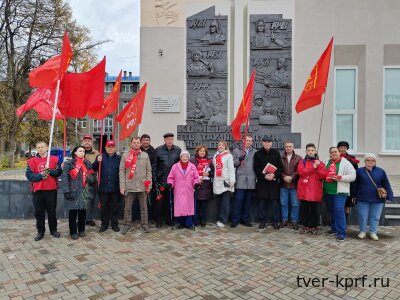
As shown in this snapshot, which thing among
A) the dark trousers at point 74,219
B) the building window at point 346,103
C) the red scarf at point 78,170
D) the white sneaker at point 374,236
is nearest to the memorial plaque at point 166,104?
the red scarf at point 78,170

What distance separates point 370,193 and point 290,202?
4.64 feet

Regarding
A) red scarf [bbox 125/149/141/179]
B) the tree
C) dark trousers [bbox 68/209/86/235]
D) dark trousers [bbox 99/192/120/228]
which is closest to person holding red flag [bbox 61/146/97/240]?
dark trousers [bbox 68/209/86/235]

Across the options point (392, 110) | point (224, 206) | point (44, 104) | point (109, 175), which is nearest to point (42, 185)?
point (109, 175)

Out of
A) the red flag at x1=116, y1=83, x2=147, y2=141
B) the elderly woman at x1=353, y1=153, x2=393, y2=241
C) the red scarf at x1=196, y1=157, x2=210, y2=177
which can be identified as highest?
the red flag at x1=116, y1=83, x2=147, y2=141

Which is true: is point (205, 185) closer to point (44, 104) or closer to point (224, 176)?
point (224, 176)

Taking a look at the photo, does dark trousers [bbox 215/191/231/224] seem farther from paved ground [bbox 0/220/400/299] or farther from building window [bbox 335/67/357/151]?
building window [bbox 335/67/357/151]

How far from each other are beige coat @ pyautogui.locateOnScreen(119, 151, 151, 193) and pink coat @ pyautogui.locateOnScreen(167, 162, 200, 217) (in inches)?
18.6

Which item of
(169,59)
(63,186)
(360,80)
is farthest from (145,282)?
(360,80)

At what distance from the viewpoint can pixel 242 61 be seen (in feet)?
29.8

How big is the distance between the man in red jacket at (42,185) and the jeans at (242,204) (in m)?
3.30

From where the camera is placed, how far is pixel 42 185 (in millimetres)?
5453

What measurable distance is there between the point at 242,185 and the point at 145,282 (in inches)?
121

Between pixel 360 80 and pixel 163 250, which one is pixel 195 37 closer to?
pixel 360 80

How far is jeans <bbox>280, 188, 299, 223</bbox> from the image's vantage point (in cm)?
617
